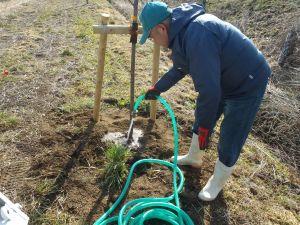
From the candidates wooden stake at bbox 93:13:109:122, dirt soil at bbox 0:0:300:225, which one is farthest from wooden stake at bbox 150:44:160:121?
wooden stake at bbox 93:13:109:122

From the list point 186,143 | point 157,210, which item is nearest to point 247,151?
point 186,143

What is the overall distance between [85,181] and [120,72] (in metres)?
2.65

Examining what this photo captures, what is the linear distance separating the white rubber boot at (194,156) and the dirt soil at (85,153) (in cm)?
8

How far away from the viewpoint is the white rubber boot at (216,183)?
3.39m

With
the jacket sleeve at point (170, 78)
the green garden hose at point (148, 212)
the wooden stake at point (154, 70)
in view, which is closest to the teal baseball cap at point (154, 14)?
the jacket sleeve at point (170, 78)

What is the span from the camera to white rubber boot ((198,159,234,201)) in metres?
3.39

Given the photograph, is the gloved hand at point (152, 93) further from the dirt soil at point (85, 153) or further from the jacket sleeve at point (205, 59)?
the jacket sleeve at point (205, 59)

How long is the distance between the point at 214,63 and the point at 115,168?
154cm

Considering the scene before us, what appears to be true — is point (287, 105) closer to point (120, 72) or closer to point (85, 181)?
point (120, 72)

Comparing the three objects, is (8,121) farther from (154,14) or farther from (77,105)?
(154,14)

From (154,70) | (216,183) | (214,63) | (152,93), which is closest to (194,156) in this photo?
(216,183)

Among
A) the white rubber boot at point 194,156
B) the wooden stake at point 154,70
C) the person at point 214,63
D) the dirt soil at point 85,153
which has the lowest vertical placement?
the dirt soil at point 85,153

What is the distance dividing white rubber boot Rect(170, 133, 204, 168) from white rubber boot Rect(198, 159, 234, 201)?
0.37m

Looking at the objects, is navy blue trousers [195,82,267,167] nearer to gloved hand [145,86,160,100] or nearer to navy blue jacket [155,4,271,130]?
navy blue jacket [155,4,271,130]
